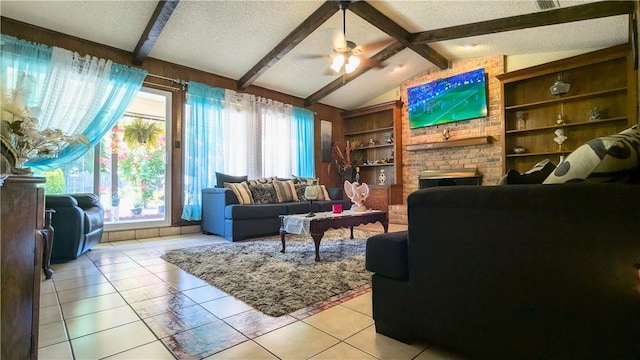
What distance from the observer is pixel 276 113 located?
5707 millimetres

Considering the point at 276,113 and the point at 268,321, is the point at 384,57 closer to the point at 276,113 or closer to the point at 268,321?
the point at 276,113

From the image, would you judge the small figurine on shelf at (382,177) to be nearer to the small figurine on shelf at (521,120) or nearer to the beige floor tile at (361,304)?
the small figurine on shelf at (521,120)

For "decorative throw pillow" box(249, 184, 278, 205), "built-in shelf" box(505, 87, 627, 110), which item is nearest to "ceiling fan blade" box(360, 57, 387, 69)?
"built-in shelf" box(505, 87, 627, 110)

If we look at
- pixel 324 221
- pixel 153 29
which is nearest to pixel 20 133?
pixel 324 221

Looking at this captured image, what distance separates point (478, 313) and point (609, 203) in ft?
1.81

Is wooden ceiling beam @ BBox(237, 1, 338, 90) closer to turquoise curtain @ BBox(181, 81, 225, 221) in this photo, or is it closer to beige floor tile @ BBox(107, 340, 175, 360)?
turquoise curtain @ BBox(181, 81, 225, 221)

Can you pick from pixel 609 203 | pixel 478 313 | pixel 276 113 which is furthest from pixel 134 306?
pixel 276 113

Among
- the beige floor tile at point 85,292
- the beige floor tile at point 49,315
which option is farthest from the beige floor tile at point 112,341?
the beige floor tile at point 85,292

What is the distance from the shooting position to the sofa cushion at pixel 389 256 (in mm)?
1303

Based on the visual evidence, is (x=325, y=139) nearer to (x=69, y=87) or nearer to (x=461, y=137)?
(x=461, y=137)

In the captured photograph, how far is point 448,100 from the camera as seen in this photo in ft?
17.9

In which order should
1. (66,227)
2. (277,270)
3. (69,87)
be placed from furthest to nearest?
1. (69,87)
2. (66,227)
3. (277,270)

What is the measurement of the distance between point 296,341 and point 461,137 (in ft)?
16.4

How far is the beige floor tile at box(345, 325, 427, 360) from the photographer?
4.05 ft
